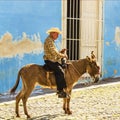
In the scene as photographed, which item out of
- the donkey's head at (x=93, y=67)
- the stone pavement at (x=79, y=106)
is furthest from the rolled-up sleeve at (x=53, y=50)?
the stone pavement at (x=79, y=106)

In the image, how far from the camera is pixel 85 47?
13.7m

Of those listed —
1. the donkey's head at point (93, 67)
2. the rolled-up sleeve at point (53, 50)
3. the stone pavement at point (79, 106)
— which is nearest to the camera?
the rolled-up sleeve at point (53, 50)

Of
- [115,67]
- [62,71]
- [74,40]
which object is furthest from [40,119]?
[115,67]

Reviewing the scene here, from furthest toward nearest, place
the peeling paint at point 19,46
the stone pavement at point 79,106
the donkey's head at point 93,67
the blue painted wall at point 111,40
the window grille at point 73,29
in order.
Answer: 1. the blue painted wall at point 111,40
2. the window grille at point 73,29
3. the peeling paint at point 19,46
4. the donkey's head at point 93,67
5. the stone pavement at point 79,106

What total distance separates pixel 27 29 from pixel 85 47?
2.89m

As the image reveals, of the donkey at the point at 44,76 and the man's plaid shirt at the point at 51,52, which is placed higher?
the man's plaid shirt at the point at 51,52

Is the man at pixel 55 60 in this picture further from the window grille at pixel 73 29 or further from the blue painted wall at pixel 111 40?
the blue painted wall at pixel 111 40

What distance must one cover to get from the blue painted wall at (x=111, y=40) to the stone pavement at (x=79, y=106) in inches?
93.0

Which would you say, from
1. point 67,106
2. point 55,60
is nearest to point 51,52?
point 55,60

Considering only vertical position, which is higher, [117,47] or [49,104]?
[117,47]

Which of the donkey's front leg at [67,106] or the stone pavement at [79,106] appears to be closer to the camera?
the stone pavement at [79,106]

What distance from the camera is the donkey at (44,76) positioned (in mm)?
8331

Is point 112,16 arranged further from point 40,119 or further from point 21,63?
point 40,119

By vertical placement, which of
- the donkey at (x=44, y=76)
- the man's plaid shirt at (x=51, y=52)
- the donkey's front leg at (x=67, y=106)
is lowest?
the donkey's front leg at (x=67, y=106)
